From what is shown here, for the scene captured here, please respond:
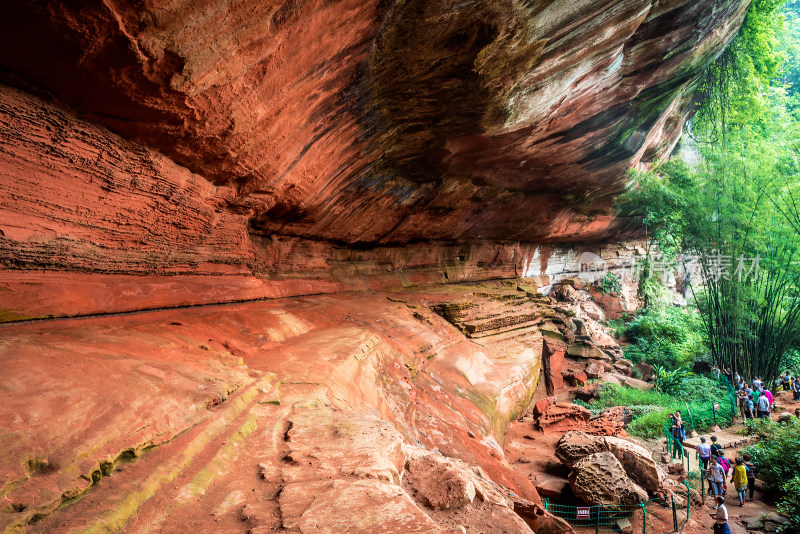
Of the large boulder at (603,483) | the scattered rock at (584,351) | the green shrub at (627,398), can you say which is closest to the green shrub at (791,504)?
the large boulder at (603,483)

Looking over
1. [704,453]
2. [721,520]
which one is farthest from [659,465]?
[721,520]

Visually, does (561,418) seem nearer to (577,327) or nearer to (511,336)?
(511,336)

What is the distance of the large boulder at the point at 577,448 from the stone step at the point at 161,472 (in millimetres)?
6748

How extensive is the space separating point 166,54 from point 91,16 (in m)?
0.64

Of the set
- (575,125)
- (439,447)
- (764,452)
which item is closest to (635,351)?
(764,452)

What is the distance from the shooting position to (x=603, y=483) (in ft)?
22.9

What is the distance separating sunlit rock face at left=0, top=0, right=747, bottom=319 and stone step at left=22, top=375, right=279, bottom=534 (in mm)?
2823

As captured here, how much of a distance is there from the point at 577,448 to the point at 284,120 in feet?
26.5

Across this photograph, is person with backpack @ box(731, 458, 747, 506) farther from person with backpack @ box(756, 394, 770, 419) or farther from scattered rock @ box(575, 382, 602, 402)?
scattered rock @ box(575, 382, 602, 402)

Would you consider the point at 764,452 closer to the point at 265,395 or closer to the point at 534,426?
the point at 534,426

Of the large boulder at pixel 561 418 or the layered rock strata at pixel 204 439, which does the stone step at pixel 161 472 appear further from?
the large boulder at pixel 561 418

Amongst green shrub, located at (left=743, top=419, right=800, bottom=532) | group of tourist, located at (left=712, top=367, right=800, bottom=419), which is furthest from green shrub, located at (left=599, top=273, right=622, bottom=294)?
green shrub, located at (left=743, top=419, right=800, bottom=532)

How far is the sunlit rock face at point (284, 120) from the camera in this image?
4.00 m

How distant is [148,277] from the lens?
6105 mm
